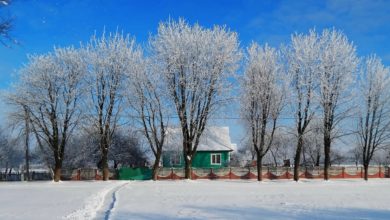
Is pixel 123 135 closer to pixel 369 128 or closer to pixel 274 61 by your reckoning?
pixel 274 61

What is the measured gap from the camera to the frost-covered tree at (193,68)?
42.1 meters

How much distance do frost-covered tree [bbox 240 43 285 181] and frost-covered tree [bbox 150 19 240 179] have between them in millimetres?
2405

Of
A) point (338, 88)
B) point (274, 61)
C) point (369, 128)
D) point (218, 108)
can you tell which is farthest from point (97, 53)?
point (369, 128)

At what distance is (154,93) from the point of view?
43.5m

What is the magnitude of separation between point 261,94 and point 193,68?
6890mm

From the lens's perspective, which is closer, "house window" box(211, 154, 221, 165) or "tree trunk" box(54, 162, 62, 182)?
"tree trunk" box(54, 162, 62, 182)

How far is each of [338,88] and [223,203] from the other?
92.1ft

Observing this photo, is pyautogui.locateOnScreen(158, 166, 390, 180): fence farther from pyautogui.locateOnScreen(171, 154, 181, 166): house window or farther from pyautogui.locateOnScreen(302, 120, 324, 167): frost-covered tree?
pyautogui.locateOnScreen(171, 154, 181, 166): house window

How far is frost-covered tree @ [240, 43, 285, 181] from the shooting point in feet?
146

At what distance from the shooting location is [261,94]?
44312mm

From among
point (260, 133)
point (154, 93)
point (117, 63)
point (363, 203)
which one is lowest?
point (363, 203)

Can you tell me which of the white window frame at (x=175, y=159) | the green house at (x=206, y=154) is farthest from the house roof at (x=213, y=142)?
the white window frame at (x=175, y=159)

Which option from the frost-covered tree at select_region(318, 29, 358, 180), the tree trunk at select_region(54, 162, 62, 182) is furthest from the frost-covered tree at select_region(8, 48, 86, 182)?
the frost-covered tree at select_region(318, 29, 358, 180)

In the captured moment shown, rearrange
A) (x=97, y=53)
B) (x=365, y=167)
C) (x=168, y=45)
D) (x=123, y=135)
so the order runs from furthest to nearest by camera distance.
Answer: (x=123, y=135) < (x=365, y=167) < (x=97, y=53) < (x=168, y=45)
